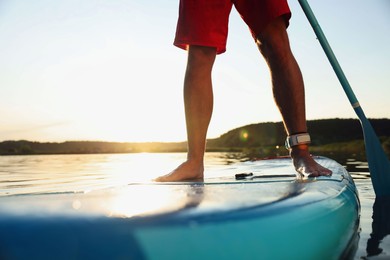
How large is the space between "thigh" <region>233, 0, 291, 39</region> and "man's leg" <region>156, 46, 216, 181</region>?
0.41m

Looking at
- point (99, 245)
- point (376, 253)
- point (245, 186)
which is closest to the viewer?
point (99, 245)

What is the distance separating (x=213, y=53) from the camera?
2564 millimetres

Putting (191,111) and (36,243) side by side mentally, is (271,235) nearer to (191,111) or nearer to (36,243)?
(36,243)

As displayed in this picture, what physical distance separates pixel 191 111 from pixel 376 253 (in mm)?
1265

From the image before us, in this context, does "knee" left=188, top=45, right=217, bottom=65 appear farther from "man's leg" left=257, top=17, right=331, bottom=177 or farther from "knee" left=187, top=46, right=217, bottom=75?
"man's leg" left=257, top=17, right=331, bottom=177

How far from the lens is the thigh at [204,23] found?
8.22ft

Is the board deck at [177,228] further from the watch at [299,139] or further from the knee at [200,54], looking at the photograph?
the knee at [200,54]

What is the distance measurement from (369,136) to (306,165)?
104 cm

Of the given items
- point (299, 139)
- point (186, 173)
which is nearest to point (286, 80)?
point (299, 139)

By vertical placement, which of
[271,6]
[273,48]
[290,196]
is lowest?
A: [290,196]

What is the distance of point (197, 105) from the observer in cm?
245

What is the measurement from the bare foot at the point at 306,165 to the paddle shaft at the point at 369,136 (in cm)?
80

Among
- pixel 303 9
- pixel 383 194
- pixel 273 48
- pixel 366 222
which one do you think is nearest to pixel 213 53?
pixel 273 48

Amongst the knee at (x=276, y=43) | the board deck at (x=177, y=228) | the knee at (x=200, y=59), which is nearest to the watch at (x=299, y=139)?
the knee at (x=276, y=43)
